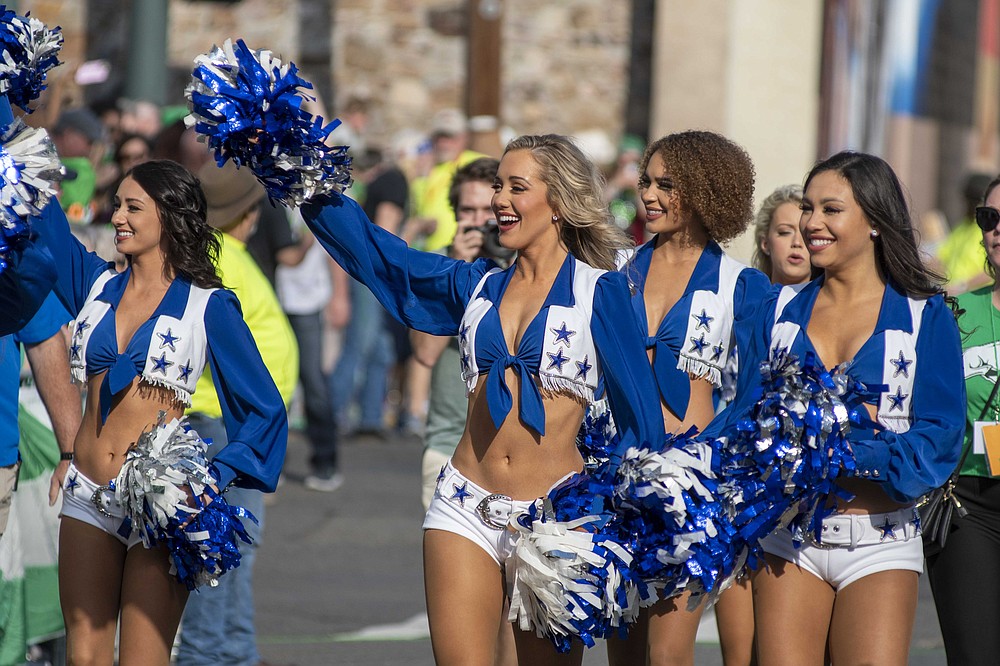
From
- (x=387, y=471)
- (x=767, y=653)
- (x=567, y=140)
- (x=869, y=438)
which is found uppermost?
(x=567, y=140)

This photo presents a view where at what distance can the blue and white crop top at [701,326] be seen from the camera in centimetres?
466

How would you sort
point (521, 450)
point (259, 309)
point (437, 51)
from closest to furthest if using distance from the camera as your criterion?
point (521, 450)
point (259, 309)
point (437, 51)

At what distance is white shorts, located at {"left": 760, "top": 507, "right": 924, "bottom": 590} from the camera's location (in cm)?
404

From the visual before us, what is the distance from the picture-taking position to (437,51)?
15.5 meters

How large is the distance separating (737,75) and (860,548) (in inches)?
445

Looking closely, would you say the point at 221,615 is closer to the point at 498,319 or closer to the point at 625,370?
the point at 498,319

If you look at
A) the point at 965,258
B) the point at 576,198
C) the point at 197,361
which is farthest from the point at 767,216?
the point at 965,258

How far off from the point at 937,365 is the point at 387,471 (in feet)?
22.0

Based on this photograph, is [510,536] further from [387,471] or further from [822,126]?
[822,126]

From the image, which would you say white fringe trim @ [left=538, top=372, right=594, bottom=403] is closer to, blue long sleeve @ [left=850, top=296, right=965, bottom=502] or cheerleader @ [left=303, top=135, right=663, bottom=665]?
cheerleader @ [left=303, top=135, right=663, bottom=665]

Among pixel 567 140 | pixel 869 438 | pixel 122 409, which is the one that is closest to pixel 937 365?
pixel 869 438

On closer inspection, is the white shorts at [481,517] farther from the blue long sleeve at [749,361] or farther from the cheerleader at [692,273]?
the cheerleader at [692,273]

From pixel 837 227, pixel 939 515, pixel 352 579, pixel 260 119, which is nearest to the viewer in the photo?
pixel 260 119

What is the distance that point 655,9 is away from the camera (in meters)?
15.4
